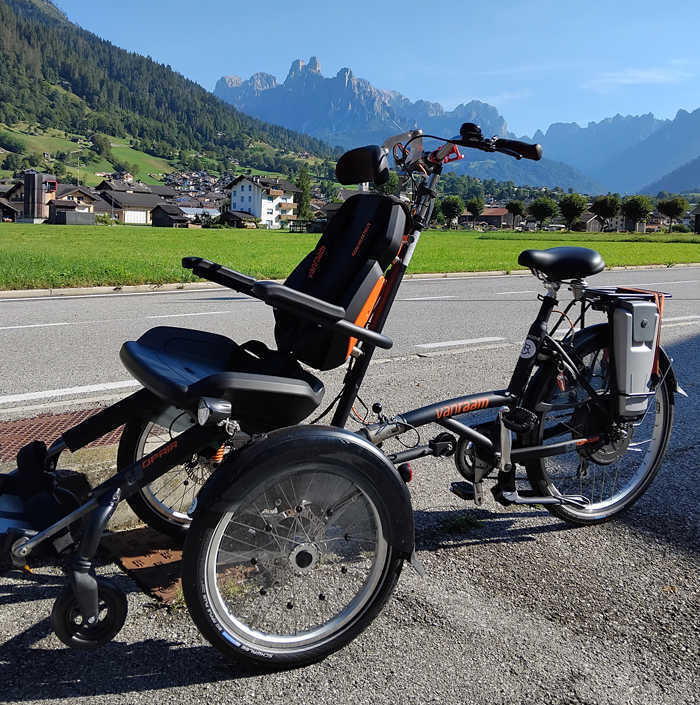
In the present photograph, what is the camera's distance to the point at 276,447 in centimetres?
214

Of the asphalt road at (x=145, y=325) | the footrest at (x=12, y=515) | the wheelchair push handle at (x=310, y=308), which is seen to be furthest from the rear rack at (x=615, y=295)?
the asphalt road at (x=145, y=325)

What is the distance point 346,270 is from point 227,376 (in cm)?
77

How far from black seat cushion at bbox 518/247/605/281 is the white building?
478 feet

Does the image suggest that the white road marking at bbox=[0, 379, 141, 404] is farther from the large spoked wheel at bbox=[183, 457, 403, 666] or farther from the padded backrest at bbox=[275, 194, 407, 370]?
the large spoked wheel at bbox=[183, 457, 403, 666]

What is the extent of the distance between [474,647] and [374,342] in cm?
107

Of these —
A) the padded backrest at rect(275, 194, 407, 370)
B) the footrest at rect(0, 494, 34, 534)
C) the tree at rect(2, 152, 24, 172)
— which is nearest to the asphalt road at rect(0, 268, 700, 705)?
the footrest at rect(0, 494, 34, 534)

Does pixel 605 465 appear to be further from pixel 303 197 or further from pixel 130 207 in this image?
pixel 130 207

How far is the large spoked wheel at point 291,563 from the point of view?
2.17 meters

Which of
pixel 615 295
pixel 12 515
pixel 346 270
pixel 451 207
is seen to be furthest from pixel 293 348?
pixel 451 207

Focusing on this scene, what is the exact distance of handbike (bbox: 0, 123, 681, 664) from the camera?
2193mm

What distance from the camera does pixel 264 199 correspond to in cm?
15088

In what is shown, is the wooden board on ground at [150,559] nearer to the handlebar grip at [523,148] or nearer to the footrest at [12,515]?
the footrest at [12,515]

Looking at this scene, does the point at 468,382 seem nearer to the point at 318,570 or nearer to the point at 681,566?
the point at 681,566

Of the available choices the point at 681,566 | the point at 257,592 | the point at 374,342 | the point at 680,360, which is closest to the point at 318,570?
the point at 257,592
